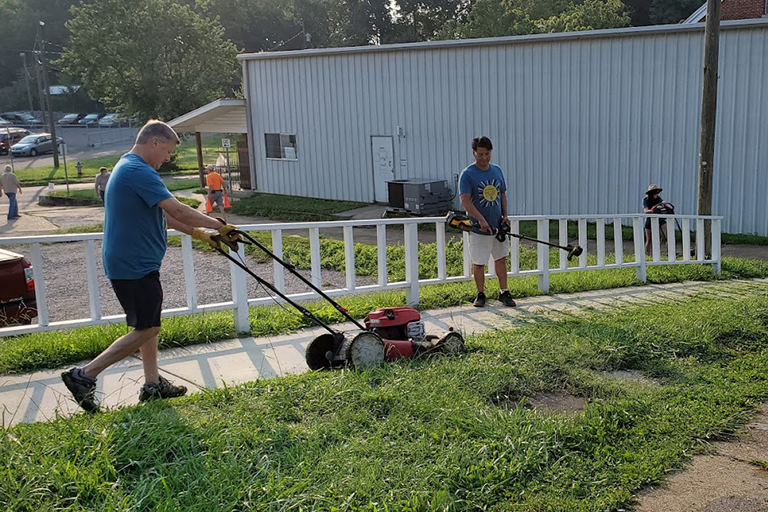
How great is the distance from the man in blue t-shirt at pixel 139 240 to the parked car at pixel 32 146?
49591 mm

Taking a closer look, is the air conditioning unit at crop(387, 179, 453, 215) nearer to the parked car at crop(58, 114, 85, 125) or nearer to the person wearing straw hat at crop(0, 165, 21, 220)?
the person wearing straw hat at crop(0, 165, 21, 220)

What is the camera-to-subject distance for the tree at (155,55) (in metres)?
41.8

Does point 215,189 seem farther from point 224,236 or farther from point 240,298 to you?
point 224,236

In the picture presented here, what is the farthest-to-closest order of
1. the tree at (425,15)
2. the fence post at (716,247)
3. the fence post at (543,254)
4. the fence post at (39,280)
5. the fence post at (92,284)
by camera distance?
the tree at (425,15) → the fence post at (716,247) → the fence post at (543,254) → the fence post at (92,284) → the fence post at (39,280)

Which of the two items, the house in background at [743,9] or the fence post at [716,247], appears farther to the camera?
the house in background at [743,9]

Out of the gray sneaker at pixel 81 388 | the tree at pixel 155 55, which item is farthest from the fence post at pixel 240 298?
the tree at pixel 155 55

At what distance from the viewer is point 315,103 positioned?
26.1 meters

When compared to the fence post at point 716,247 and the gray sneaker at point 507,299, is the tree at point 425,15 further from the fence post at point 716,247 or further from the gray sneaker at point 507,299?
the gray sneaker at point 507,299

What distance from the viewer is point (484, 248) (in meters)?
8.55

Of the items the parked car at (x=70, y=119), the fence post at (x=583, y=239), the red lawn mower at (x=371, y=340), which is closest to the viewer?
the red lawn mower at (x=371, y=340)

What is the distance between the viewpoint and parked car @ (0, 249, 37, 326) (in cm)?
760

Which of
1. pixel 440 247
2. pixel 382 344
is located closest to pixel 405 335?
pixel 382 344

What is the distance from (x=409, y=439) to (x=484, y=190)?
13.9 ft

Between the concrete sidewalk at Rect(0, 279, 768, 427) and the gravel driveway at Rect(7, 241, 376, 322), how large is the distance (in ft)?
9.71
